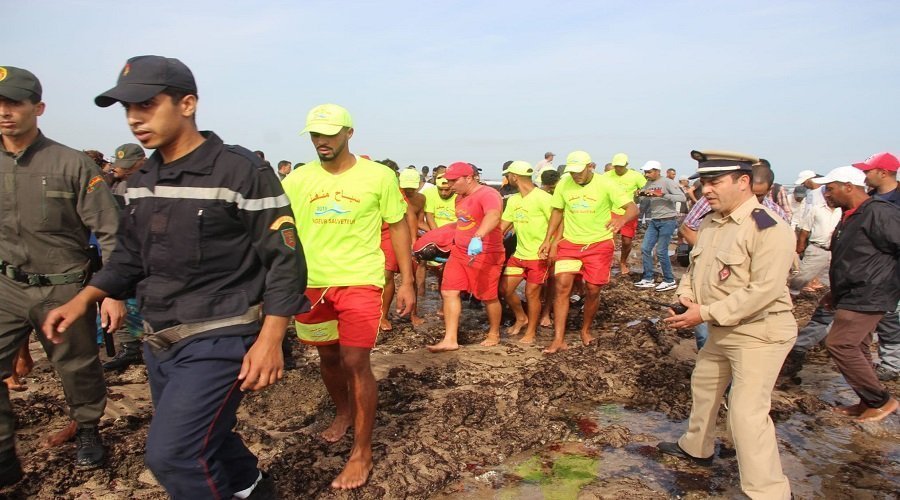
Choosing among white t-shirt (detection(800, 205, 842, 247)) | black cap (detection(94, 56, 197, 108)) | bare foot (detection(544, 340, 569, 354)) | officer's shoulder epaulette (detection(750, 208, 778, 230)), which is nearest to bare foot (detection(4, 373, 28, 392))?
black cap (detection(94, 56, 197, 108))

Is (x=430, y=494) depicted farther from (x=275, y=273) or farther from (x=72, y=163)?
(x=72, y=163)

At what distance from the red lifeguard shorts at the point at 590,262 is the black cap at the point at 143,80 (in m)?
5.03

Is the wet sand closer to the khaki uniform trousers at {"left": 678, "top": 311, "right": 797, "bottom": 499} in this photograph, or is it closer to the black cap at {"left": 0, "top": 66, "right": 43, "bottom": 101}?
the khaki uniform trousers at {"left": 678, "top": 311, "right": 797, "bottom": 499}

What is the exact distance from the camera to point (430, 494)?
350cm

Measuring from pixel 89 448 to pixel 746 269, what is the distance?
159 inches

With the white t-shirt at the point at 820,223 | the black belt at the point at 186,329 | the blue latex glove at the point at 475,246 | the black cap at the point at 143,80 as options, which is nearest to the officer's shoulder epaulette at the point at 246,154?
the black cap at the point at 143,80

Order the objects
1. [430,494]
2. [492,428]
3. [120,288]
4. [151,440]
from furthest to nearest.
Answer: [492,428] → [430,494] → [120,288] → [151,440]

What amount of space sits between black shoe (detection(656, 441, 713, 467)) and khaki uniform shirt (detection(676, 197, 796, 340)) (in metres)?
0.98

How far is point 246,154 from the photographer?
2.52 metres

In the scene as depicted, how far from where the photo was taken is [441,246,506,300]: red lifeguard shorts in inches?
264

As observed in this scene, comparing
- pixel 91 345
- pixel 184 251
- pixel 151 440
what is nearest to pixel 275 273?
pixel 184 251

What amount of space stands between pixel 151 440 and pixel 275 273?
30.7 inches

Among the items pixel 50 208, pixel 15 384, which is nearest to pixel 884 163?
pixel 50 208

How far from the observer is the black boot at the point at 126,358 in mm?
5664
